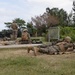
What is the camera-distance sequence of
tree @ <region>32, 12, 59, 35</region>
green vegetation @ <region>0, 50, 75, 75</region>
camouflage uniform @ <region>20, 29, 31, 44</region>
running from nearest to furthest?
green vegetation @ <region>0, 50, 75, 75</region>, camouflage uniform @ <region>20, 29, 31, 44</region>, tree @ <region>32, 12, 59, 35</region>

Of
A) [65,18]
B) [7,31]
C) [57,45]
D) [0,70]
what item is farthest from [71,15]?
[0,70]

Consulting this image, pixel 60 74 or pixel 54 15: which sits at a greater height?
pixel 54 15

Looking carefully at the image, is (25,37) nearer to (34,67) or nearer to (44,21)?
(34,67)

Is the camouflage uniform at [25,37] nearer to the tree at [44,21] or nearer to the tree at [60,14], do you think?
the tree at [44,21]

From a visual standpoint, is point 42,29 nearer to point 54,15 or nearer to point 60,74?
point 54,15

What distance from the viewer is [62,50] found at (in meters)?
9.55

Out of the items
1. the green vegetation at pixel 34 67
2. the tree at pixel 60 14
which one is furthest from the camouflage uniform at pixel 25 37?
the tree at pixel 60 14

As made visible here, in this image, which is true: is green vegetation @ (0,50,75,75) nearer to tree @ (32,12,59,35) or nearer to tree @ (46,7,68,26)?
tree @ (32,12,59,35)

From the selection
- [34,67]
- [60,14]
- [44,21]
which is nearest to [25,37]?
[34,67]

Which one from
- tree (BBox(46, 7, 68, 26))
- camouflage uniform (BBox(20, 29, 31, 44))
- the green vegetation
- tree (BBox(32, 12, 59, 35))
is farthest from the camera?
tree (BBox(46, 7, 68, 26))

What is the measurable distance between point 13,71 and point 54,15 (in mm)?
45375

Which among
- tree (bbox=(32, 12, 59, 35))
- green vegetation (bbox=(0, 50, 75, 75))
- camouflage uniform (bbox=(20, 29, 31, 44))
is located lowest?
green vegetation (bbox=(0, 50, 75, 75))

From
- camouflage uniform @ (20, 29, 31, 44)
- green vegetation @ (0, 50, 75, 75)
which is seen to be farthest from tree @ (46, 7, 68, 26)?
green vegetation @ (0, 50, 75, 75)

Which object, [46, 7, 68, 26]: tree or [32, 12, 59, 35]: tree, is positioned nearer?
[32, 12, 59, 35]: tree
